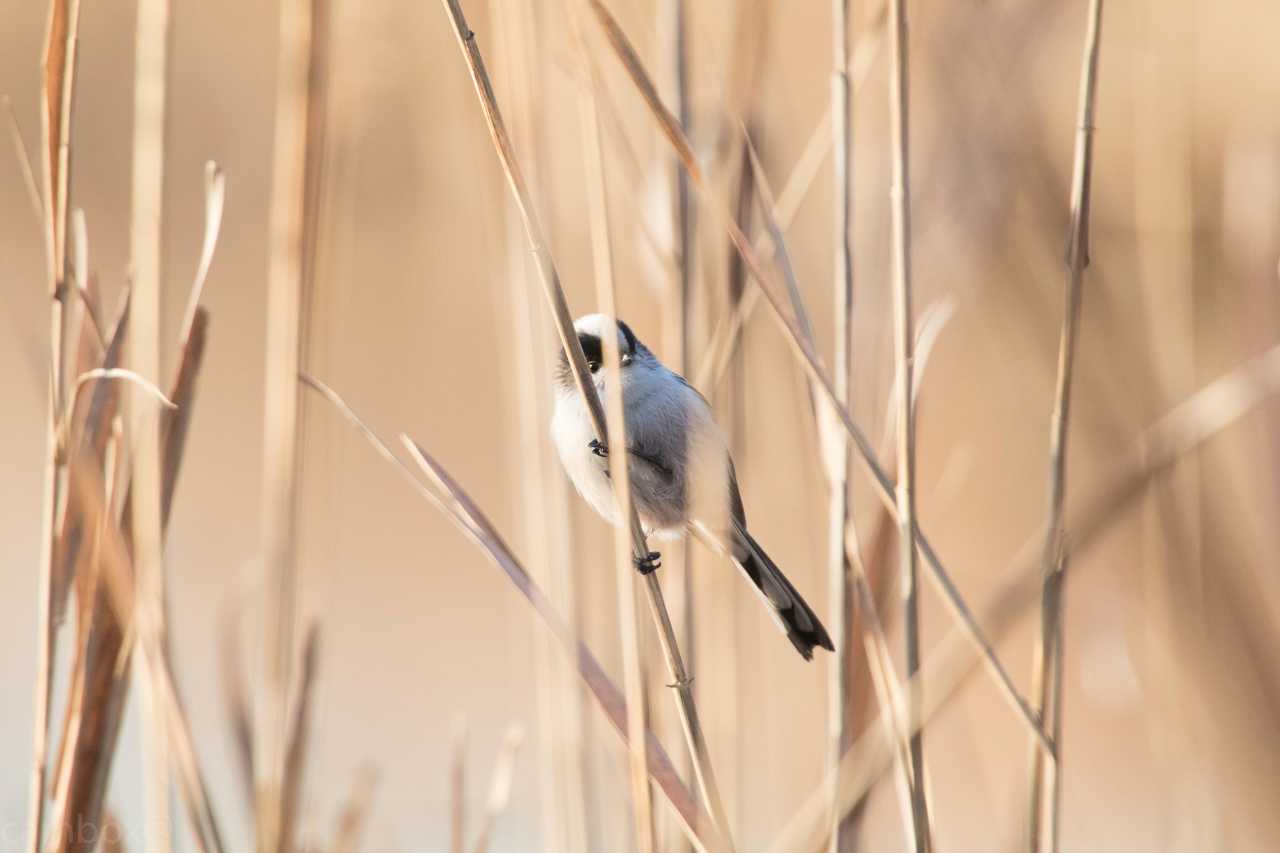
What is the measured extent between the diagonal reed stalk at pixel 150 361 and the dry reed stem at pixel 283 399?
7 centimetres

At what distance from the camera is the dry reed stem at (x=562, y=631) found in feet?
2.78

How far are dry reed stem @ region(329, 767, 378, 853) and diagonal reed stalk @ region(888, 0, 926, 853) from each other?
555 mm

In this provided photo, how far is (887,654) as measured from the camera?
94 cm

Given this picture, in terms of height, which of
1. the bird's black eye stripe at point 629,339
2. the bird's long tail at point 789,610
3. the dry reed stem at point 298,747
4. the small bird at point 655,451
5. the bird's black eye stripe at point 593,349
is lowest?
the dry reed stem at point 298,747

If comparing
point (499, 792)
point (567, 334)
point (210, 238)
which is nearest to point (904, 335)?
point (567, 334)

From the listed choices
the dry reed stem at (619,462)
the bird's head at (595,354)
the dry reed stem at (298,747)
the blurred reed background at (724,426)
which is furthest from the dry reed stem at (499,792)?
the bird's head at (595,354)

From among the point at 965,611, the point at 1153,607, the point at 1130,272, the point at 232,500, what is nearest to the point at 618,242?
the point at 1153,607

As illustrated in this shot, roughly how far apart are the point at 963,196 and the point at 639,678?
1.77 feet

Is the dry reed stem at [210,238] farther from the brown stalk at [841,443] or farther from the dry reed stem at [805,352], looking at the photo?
the brown stalk at [841,443]

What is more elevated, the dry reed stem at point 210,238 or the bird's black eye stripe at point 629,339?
the bird's black eye stripe at point 629,339

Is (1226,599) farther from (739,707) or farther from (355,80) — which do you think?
(355,80)

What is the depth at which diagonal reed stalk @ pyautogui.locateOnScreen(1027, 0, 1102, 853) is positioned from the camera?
0.89 meters

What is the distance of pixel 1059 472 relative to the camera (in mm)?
920

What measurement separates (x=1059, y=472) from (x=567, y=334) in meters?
0.40
